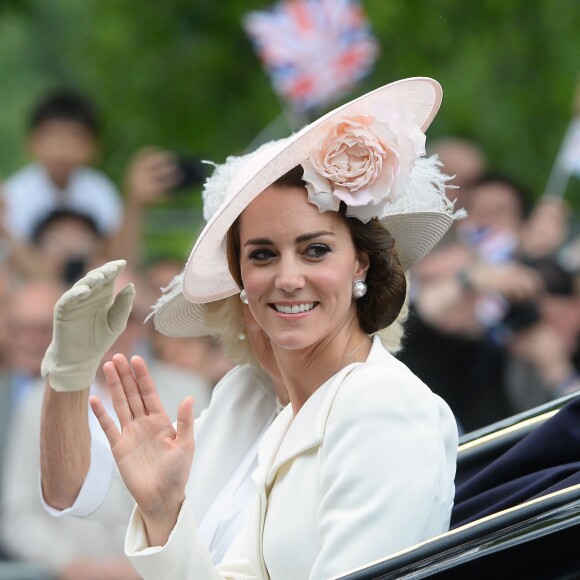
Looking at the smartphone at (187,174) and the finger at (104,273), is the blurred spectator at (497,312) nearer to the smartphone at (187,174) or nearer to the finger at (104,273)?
the smartphone at (187,174)

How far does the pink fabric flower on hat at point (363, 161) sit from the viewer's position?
272 centimetres

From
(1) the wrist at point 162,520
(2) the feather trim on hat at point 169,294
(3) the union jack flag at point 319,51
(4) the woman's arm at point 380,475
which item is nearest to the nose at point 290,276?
(4) the woman's arm at point 380,475

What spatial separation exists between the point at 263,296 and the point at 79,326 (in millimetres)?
569

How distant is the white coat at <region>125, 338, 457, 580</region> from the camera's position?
2516 mm

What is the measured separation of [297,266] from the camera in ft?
8.97

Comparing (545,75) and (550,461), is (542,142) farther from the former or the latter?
(550,461)

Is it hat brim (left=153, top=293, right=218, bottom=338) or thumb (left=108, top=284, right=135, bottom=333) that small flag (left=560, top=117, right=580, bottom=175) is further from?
thumb (left=108, top=284, right=135, bottom=333)

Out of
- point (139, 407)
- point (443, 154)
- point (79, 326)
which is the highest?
point (443, 154)

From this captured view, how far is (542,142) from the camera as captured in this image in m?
10.8

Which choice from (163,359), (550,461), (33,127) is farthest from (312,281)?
(33,127)

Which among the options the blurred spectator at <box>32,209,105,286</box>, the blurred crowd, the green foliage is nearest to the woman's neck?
the blurred crowd

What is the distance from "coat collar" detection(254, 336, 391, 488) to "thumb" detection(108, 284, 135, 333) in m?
0.51

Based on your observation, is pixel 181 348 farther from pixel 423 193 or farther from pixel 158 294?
pixel 423 193

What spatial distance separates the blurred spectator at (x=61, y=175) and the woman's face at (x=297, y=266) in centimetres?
429
